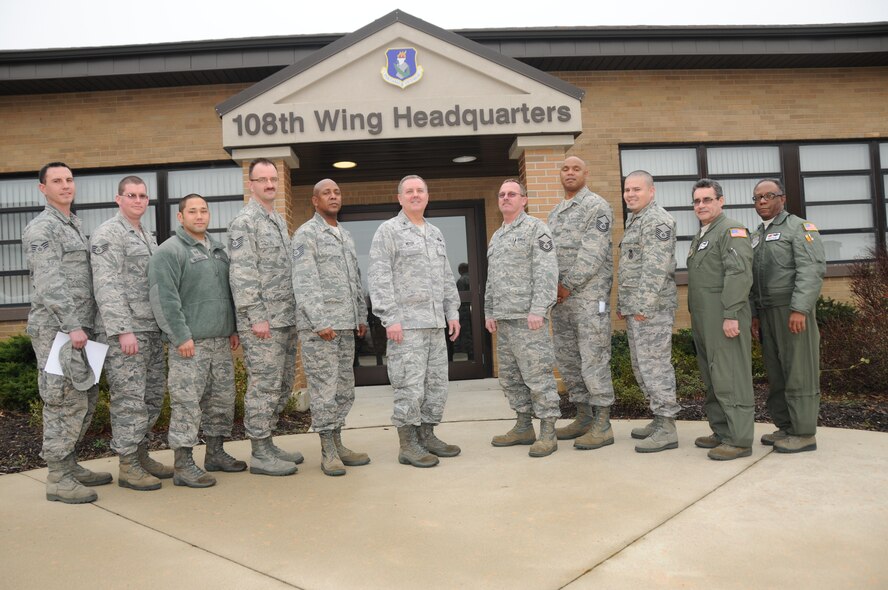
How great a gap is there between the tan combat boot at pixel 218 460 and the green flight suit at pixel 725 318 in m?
3.49

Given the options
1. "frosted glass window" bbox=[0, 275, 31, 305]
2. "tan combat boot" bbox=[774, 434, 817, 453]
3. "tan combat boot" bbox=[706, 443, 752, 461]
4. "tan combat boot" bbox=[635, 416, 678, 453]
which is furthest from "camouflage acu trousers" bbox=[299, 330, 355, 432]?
"frosted glass window" bbox=[0, 275, 31, 305]

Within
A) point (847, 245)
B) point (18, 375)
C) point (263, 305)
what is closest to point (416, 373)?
point (263, 305)

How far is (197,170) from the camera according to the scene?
959 cm

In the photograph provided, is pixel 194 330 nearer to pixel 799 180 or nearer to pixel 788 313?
pixel 788 313

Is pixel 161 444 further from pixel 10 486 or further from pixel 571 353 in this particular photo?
pixel 571 353

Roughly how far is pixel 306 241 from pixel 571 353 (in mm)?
2263

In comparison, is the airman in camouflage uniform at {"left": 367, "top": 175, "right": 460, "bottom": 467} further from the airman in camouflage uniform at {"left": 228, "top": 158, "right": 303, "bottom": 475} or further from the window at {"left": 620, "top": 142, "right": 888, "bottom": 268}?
the window at {"left": 620, "top": 142, "right": 888, "bottom": 268}

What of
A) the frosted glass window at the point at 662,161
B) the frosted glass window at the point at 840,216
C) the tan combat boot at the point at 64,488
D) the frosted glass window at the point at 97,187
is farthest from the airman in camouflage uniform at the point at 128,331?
the frosted glass window at the point at 840,216

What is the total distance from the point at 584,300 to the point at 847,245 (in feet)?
23.1

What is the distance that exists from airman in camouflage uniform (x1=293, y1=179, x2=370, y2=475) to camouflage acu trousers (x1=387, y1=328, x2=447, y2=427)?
A: 355 mm

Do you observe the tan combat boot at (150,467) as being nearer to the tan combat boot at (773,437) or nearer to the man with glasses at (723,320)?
the man with glasses at (723,320)

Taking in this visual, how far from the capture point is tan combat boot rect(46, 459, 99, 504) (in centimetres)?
417

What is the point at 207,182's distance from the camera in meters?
9.59

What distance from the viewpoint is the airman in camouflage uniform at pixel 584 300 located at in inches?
200
